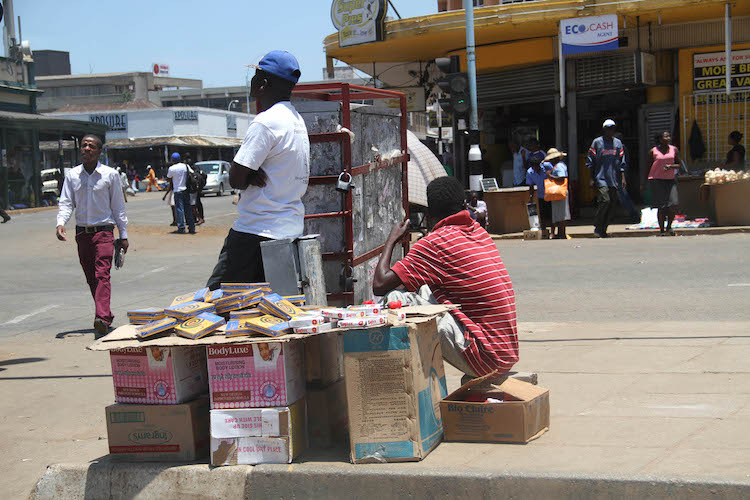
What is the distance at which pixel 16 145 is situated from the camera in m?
31.0

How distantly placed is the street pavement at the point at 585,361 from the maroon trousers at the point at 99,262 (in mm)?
401

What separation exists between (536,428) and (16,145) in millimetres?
30730

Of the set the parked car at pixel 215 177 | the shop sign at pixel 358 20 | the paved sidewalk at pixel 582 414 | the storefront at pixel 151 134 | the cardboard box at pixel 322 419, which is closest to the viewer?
the paved sidewalk at pixel 582 414

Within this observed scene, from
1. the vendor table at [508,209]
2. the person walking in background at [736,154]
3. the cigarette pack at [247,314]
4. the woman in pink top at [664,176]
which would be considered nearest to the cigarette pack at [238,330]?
the cigarette pack at [247,314]

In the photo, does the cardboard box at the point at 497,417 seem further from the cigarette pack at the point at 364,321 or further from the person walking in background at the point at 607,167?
the person walking in background at the point at 607,167

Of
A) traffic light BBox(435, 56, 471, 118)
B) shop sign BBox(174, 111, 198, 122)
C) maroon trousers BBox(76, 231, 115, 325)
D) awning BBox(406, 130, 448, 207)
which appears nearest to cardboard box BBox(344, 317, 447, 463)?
maroon trousers BBox(76, 231, 115, 325)

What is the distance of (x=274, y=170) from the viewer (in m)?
4.60

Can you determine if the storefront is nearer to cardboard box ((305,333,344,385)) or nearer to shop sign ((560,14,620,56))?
shop sign ((560,14,620,56))

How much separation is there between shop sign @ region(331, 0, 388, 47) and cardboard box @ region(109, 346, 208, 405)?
15745mm

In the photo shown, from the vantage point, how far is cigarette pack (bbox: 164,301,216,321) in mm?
4062

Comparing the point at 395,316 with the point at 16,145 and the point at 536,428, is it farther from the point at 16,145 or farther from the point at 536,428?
the point at 16,145

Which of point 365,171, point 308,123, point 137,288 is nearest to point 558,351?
point 365,171

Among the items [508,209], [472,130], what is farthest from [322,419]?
[508,209]

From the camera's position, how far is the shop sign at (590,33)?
16750mm
